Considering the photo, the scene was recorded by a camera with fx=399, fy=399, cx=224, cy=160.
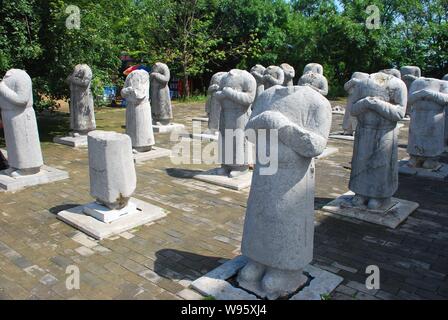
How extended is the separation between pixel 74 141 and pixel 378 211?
8.08m

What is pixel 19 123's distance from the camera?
7.14m

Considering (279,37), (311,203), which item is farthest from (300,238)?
(279,37)

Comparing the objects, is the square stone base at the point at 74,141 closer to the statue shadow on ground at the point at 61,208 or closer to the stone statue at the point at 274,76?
the statue shadow on ground at the point at 61,208

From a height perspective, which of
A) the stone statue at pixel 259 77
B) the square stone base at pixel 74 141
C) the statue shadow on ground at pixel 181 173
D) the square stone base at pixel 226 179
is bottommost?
the statue shadow on ground at pixel 181 173

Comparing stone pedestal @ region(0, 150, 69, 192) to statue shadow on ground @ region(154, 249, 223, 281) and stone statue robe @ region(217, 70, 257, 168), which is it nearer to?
stone statue robe @ region(217, 70, 257, 168)

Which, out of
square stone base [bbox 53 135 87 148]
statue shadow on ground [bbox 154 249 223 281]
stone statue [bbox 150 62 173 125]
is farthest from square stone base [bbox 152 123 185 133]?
statue shadow on ground [bbox 154 249 223 281]

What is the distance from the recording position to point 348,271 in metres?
4.56

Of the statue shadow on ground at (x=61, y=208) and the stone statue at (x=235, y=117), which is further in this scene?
the stone statue at (x=235, y=117)

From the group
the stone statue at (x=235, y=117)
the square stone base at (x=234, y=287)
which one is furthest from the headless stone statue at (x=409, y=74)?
the square stone base at (x=234, y=287)

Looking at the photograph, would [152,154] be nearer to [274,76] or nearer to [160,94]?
[160,94]

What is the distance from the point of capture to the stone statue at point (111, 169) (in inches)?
222

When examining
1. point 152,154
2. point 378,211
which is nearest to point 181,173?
point 152,154

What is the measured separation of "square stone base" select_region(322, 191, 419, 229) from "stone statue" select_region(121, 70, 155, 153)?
16.3 feet

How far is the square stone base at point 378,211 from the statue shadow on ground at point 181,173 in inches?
120
